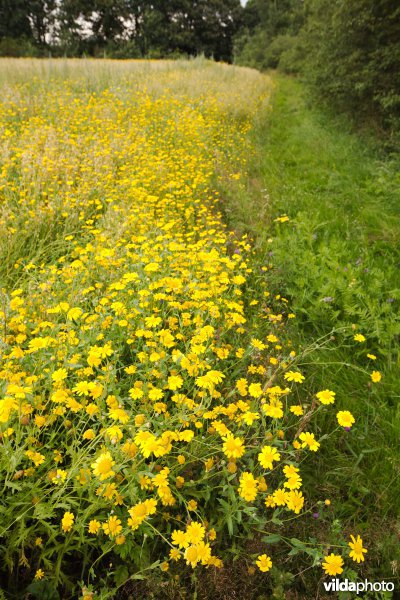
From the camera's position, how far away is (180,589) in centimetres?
140

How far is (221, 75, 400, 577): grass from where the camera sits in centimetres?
183

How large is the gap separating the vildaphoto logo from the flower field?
0.08m

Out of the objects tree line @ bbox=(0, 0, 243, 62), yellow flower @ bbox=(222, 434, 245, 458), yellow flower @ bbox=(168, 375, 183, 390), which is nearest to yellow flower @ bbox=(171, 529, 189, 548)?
yellow flower @ bbox=(222, 434, 245, 458)

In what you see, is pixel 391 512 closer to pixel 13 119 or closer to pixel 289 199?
pixel 289 199

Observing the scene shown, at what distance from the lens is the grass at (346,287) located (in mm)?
1835

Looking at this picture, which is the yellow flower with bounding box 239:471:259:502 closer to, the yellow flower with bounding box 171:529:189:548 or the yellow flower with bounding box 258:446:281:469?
the yellow flower with bounding box 258:446:281:469

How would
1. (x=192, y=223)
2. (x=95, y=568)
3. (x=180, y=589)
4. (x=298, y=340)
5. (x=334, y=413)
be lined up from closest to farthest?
(x=180, y=589) → (x=95, y=568) → (x=334, y=413) → (x=298, y=340) → (x=192, y=223)

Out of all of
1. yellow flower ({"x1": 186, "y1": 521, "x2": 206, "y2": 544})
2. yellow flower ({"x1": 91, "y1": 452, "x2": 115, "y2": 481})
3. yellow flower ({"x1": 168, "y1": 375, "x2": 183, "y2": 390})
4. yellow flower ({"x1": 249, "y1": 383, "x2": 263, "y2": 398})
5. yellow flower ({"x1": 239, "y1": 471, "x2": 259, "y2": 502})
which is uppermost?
yellow flower ({"x1": 168, "y1": 375, "x2": 183, "y2": 390})

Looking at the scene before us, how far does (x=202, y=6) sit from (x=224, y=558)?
4598 centimetres

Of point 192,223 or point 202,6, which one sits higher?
point 202,6

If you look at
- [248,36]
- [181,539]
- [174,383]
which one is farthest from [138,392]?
[248,36]

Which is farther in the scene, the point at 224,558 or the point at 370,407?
the point at 370,407

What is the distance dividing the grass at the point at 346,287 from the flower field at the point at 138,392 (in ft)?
0.49

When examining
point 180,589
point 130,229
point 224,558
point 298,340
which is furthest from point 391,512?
point 130,229
